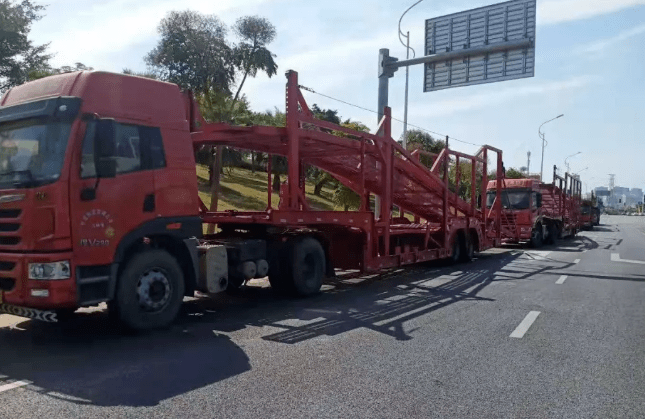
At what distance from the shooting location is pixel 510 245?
26.4m

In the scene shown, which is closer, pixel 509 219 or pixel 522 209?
pixel 509 219

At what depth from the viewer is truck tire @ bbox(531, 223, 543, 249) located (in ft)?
80.2

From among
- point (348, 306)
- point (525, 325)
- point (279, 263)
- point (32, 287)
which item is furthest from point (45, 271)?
point (525, 325)

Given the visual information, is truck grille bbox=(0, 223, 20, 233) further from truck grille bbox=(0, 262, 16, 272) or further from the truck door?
the truck door

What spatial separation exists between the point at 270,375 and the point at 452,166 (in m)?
12.2

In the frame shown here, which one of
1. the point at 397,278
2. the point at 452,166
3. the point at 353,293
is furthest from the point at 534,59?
the point at 353,293

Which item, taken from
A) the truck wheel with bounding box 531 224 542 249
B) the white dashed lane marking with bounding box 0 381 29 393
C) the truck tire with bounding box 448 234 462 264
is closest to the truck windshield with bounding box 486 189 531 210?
the truck wheel with bounding box 531 224 542 249

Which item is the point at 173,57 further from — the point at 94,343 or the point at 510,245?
the point at 94,343

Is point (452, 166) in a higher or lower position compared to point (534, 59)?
lower

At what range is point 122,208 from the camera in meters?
7.05

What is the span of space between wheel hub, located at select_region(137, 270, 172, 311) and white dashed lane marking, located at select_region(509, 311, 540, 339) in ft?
14.4

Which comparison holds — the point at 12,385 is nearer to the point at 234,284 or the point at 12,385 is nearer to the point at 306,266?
the point at 234,284

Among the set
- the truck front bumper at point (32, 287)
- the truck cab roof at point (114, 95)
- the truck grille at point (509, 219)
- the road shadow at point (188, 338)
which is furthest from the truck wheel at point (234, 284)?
the truck grille at point (509, 219)

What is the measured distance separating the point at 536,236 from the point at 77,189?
21415 mm
